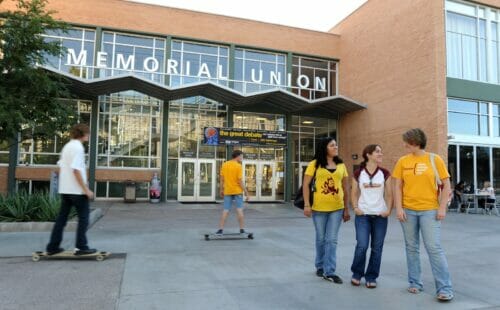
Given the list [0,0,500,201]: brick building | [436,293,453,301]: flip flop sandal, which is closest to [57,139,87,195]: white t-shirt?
[436,293,453,301]: flip flop sandal

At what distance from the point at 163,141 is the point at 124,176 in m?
2.54

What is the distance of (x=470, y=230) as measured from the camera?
1031cm

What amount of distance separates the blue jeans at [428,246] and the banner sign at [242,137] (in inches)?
646

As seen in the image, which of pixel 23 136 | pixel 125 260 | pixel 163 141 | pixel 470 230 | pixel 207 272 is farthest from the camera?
pixel 163 141

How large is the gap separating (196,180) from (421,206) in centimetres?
1684

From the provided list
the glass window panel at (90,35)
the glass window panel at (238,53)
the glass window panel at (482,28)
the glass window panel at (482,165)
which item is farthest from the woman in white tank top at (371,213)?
the glass window panel at (90,35)

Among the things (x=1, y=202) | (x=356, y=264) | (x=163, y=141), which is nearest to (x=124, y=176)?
(x=163, y=141)

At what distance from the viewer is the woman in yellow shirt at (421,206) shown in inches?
167

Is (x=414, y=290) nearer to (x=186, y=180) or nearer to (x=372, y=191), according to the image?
(x=372, y=191)

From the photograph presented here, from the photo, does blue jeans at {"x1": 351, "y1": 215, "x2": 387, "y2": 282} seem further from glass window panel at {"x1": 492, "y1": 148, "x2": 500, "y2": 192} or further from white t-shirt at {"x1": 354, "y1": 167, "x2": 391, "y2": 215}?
glass window panel at {"x1": 492, "y1": 148, "x2": 500, "y2": 192}

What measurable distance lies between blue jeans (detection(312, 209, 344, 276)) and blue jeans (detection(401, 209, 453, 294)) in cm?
79

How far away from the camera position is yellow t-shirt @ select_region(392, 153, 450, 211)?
169 inches

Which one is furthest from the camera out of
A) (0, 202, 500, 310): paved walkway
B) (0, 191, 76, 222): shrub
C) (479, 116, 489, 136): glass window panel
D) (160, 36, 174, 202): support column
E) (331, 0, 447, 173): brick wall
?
(160, 36, 174, 202): support column

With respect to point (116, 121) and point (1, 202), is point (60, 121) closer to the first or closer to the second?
point (1, 202)
